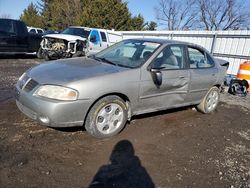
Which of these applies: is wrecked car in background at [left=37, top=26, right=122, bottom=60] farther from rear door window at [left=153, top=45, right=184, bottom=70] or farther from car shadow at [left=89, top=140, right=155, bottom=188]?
car shadow at [left=89, top=140, right=155, bottom=188]

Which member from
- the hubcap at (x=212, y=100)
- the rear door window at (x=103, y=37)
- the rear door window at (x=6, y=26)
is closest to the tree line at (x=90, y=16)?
the rear door window at (x=103, y=37)

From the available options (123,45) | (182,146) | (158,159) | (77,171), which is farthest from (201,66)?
(77,171)

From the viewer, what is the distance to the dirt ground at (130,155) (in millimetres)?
3326

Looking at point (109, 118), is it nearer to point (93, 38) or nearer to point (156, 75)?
point (156, 75)

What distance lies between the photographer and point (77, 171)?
11.2 feet

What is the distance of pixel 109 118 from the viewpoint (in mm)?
4465

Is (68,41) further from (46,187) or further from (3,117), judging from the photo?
(46,187)

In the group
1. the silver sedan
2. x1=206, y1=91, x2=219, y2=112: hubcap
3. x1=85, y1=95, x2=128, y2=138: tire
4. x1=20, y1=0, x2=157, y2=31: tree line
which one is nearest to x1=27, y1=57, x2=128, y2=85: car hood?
the silver sedan

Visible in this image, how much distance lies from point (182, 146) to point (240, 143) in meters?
1.22

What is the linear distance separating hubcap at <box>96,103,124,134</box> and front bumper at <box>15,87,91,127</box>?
12.4 inches

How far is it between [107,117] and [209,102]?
10.2ft

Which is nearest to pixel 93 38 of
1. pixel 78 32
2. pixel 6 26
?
pixel 78 32

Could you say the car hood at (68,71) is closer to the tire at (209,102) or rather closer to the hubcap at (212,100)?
the tire at (209,102)

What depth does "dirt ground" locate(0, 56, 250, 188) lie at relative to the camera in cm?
333
